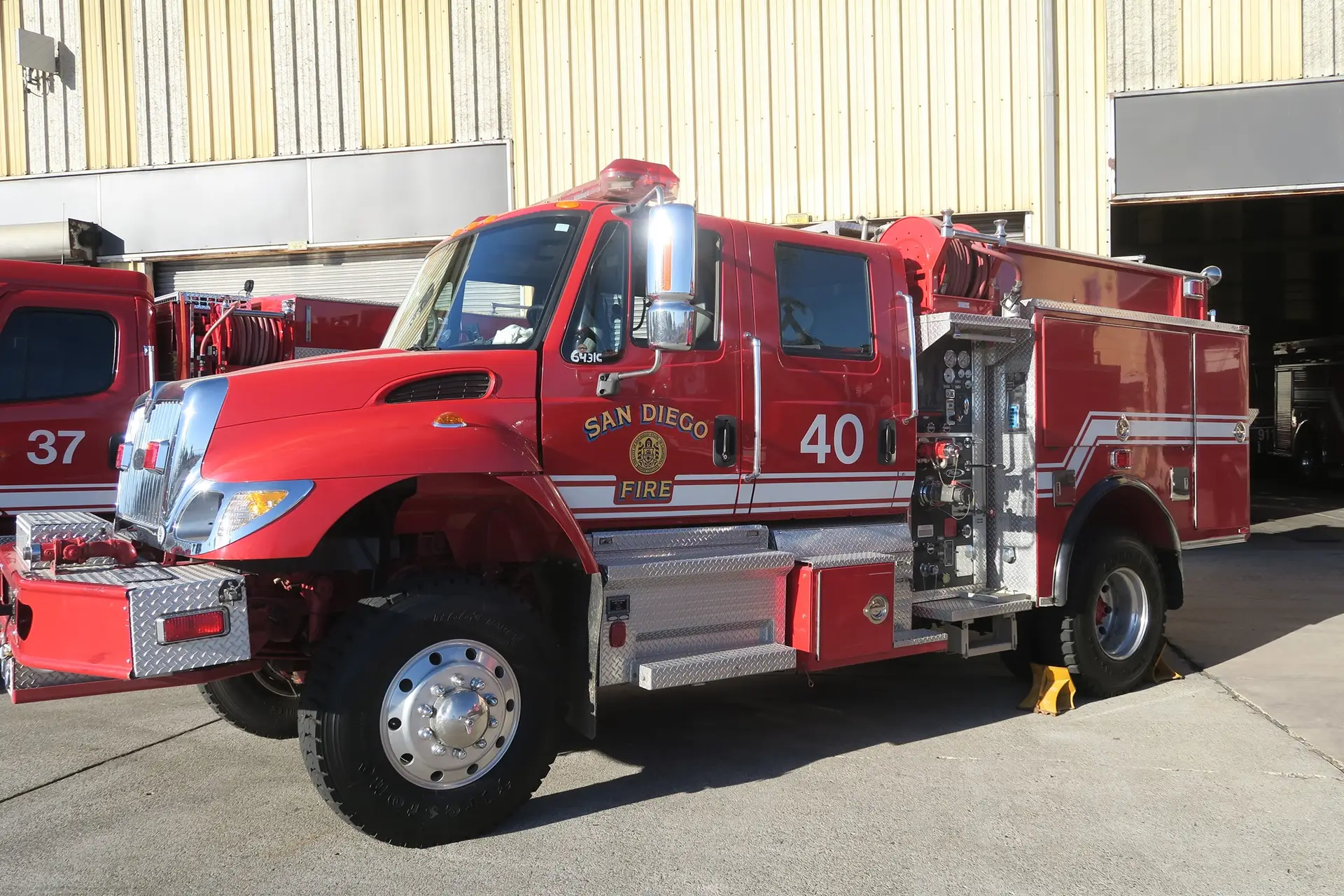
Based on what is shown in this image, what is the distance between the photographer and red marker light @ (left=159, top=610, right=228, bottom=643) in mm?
3779

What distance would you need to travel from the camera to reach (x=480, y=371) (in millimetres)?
4586

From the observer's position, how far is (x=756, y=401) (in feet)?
17.2

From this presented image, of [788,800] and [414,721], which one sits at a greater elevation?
[414,721]

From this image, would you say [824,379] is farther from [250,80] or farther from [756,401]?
[250,80]

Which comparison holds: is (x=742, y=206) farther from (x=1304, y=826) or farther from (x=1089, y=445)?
(x=1304, y=826)

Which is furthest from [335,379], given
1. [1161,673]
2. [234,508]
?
[1161,673]

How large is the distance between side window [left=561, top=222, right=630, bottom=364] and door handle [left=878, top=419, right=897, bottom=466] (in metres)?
1.62

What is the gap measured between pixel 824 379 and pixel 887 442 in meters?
0.53

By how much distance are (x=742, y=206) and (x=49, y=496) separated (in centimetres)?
797

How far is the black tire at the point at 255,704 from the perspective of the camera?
5758mm

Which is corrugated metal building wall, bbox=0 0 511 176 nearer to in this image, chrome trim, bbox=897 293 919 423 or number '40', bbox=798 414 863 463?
chrome trim, bbox=897 293 919 423

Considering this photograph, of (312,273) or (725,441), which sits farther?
(312,273)

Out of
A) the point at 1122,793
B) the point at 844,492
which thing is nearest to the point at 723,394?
the point at 844,492

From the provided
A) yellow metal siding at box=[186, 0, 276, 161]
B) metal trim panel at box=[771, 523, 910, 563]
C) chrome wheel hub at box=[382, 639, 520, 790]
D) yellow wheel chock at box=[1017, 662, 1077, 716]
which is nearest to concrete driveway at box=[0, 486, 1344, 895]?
yellow wheel chock at box=[1017, 662, 1077, 716]
